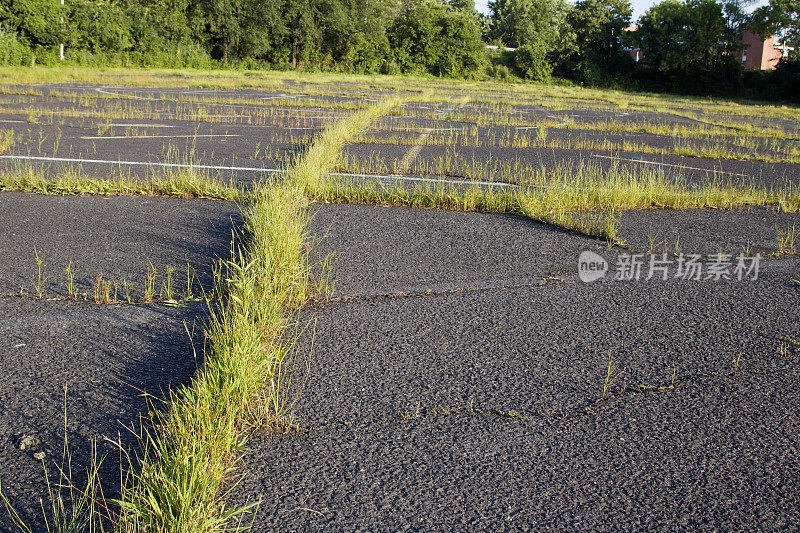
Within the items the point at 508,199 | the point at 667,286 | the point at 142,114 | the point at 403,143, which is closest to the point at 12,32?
the point at 142,114

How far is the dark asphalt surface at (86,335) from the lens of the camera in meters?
2.43

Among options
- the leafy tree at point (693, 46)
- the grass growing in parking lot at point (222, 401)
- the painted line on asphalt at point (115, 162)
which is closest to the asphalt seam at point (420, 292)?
the grass growing in parking lot at point (222, 401)

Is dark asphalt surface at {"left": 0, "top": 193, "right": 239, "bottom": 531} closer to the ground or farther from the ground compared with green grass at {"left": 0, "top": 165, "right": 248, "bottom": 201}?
closer to the ground

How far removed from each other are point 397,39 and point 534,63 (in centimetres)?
1113

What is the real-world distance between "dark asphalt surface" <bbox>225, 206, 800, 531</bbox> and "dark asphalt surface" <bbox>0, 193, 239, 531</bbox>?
0.61m

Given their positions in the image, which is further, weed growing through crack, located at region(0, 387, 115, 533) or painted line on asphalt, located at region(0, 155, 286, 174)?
painted line on asphalt, located at region(0, 155, 286, 174)

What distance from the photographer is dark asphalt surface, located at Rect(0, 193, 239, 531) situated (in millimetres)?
2426

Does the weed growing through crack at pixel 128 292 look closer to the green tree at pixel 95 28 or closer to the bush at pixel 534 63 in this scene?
the green tree at pixel 95 28

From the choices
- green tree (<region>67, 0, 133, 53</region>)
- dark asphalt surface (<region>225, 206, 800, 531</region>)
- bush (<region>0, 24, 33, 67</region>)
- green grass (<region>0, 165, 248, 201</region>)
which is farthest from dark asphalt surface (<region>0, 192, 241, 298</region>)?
green tree (<region>67, 0, 133, 53</region>)

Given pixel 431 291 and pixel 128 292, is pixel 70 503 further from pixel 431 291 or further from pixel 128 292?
pixel 431 291

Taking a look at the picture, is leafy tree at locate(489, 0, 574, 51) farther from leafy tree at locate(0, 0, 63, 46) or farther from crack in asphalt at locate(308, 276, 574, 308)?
crack in asphalt at locate(308, 276, 574, 308)

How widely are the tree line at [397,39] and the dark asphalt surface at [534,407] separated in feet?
134

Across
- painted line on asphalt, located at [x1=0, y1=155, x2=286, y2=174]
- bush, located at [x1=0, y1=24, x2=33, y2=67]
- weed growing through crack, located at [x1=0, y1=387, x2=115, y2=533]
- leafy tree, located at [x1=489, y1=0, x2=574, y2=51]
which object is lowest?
weed growing through crack, located at [x1=0, y1=387, x2=115, y2=533]

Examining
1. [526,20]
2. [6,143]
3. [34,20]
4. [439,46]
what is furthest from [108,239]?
[526,20]
